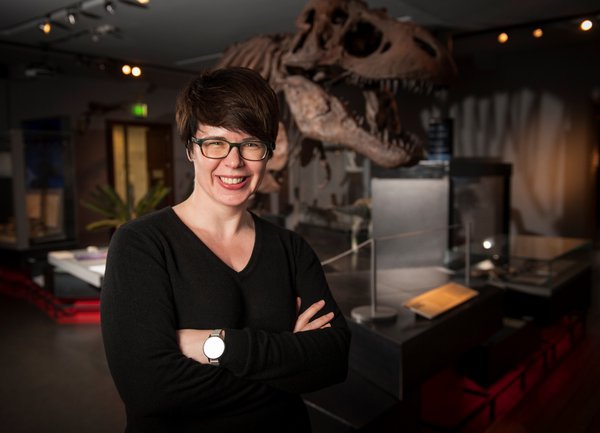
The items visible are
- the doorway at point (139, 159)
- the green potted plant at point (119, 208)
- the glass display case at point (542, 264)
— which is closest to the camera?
the glass display case at point (542, 264)

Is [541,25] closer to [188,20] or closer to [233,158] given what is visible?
[188,20]

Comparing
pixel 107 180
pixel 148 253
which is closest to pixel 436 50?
pixel 148 253

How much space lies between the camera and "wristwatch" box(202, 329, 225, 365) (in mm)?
1300

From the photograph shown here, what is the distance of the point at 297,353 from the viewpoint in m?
1.38

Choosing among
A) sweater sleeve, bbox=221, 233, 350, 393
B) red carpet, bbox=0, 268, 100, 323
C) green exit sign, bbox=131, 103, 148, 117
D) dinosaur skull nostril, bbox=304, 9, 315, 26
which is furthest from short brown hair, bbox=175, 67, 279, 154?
green exit sign, bbox=131, 103, 148, 117

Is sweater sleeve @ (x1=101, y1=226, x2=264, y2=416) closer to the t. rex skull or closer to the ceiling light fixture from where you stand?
the t. rex skull

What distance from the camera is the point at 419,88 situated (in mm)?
3139

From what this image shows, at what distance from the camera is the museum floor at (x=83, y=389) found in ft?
10.6

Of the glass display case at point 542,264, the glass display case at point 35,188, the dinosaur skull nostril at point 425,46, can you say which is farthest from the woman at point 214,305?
the glass display case at point 35,188

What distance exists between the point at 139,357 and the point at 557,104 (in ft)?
27.3

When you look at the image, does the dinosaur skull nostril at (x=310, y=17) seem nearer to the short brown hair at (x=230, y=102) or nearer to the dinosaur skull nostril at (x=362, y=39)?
the dinosaur skull nostril at (x=362, y=39)

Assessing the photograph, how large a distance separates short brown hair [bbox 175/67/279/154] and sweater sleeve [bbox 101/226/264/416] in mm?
343

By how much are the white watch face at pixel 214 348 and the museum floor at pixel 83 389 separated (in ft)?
7.22

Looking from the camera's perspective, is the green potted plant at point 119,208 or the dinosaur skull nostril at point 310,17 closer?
the dinosaur skull nostril at point 310,17
